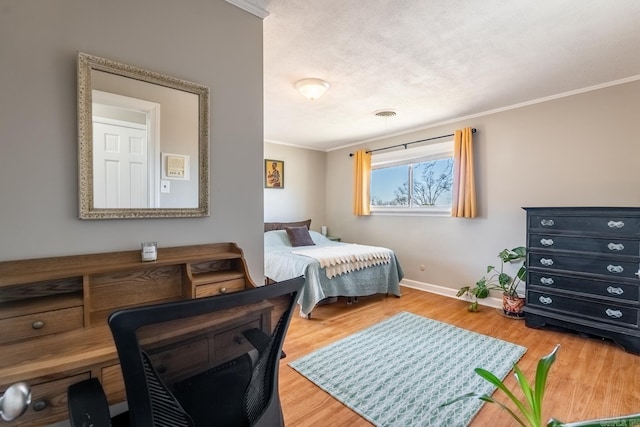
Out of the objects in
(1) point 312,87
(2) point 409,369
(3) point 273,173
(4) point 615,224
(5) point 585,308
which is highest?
(1) point 312,87

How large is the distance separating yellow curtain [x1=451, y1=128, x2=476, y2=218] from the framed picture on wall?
2682mm

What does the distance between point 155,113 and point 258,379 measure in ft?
4.29

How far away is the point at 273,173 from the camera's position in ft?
16.1

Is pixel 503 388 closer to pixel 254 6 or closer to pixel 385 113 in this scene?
pixel 254 6

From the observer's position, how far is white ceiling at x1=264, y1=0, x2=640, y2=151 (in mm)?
1732

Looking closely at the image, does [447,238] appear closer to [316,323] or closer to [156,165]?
[316,323]

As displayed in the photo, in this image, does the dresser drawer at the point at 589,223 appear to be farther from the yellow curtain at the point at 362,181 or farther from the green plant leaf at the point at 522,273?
the yellow curtain at the point at 362,181

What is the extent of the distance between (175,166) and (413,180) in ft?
12.1

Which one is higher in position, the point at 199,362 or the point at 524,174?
the point at 524,174

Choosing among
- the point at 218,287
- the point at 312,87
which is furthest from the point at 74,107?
the point at 312,87

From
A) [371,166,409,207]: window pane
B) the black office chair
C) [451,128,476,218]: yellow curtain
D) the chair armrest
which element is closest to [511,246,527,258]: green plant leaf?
[451,128,476,218]: yellow curtain

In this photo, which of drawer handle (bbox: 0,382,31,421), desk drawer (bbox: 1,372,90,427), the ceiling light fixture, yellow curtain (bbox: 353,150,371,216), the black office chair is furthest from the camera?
yellow curtain (bbox: 353,150,371,216)

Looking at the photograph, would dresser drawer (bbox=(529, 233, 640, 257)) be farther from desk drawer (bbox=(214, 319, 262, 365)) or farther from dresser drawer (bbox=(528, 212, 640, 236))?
desk drawer (bbox=(214, 319, 262, 365))

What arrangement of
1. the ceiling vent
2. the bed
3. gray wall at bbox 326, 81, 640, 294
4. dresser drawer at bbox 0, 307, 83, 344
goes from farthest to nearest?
the ceiling vent < the bed < gray wall at bbox 326, 81, 640, 294 < dresser drawer at bbox 0, 307, 83, 344
